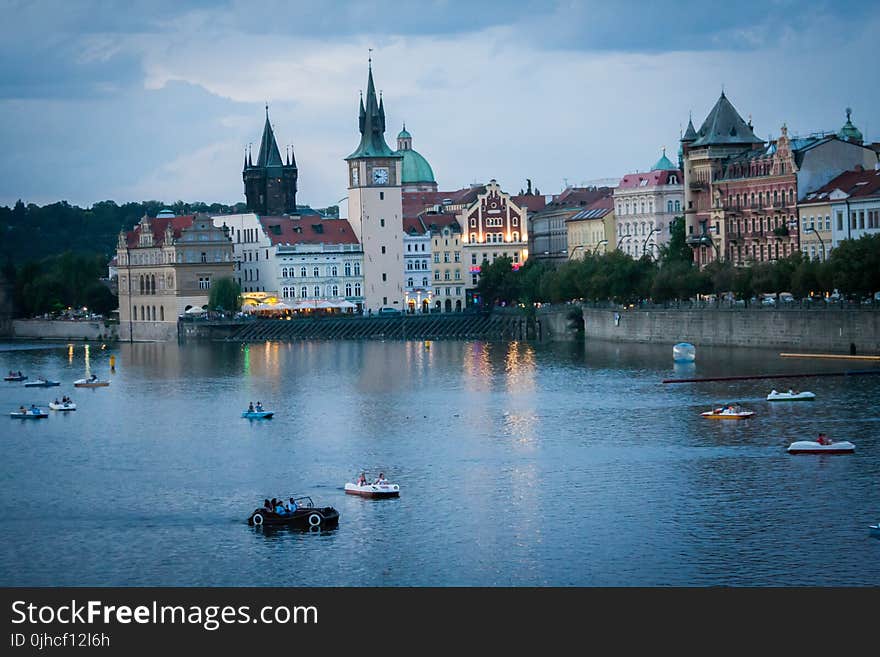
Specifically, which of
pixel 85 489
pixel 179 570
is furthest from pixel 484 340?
pixel 179 570

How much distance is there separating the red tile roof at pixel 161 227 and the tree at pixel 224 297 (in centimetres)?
809

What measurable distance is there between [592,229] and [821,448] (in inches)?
3677

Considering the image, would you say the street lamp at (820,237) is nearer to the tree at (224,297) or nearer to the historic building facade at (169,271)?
the tree at (224,297)

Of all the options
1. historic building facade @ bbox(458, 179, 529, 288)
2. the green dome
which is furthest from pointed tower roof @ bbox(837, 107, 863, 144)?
the green dome

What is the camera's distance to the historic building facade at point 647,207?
13600 cm

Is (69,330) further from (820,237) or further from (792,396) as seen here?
(792,396)

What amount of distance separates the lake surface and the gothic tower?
69.7 m

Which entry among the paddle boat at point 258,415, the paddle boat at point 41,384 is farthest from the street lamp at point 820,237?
the paddle boat at point 258,415

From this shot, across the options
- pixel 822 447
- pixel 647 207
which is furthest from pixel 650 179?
pixel 822 447

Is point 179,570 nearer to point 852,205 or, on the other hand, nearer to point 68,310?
point 852,205
